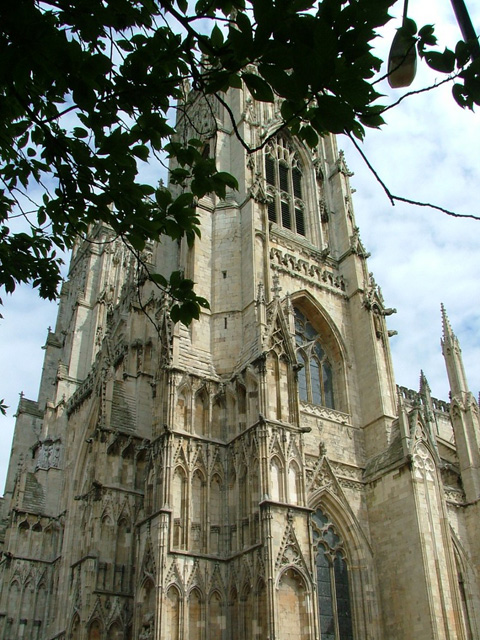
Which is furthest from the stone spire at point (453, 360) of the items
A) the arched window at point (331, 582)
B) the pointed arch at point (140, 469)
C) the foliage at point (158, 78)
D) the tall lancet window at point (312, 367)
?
the foliage at point (158, 78)

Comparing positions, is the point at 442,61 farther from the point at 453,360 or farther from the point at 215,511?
the point at 453,360

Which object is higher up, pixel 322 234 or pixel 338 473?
pixel 322 234

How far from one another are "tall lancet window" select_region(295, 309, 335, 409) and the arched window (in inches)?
164

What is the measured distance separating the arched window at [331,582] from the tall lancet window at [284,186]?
1203 centimetres

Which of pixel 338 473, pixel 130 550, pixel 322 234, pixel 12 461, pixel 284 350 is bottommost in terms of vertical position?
pixel 130 550

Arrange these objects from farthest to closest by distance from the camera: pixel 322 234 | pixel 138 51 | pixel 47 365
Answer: pixel 47 365 < pixel 322 234 < pixel 138 51

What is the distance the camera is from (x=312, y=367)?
2338 cm

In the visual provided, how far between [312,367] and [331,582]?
7257 mm

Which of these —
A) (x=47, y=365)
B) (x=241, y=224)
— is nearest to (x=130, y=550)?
(x=241, y=224)

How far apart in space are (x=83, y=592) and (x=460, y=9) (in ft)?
63.0

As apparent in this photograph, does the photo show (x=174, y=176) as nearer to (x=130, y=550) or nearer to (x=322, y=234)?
(x=130, y=550)

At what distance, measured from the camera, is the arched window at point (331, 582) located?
716 inches

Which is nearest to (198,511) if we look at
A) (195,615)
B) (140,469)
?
(195,615)

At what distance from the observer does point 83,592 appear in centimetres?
1933
